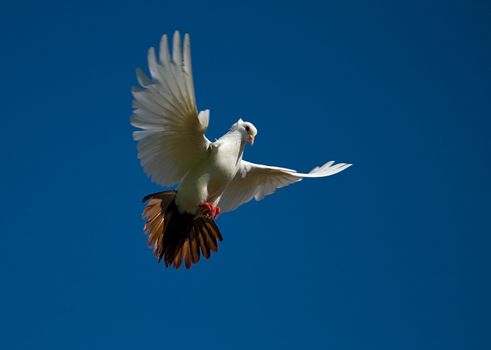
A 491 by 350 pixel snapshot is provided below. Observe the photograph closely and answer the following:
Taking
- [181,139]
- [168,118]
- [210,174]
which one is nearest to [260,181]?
[210,174]

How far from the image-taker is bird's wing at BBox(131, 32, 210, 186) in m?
11.9

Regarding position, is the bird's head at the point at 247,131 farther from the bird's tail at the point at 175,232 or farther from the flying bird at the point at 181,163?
the bird's tail at the point at 175,232

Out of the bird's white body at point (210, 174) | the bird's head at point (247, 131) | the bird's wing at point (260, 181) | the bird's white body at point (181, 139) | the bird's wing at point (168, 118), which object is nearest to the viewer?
the bird's wing at point (168, 118)

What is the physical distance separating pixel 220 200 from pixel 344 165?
111 inches

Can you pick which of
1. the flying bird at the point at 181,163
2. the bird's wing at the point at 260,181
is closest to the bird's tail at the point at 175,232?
the flying bird at the point at 181,163

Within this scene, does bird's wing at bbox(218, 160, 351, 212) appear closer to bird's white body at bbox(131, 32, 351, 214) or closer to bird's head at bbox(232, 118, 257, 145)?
bird's white body at bbox(131, 32, 351, 214)

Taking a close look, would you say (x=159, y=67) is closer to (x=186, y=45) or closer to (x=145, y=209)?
(x=186, y=45)

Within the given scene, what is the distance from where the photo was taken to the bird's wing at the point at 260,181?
643 inches

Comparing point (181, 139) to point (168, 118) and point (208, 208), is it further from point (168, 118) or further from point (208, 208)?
point (208, 208)

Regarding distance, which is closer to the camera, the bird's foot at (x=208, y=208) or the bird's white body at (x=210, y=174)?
the bird's white body at (x=210, y=174)

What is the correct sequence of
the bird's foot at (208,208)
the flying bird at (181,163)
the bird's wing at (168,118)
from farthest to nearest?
the bird's foot at (208,208)
the flying bird at (181,163)
the bird's wing at (168,118)

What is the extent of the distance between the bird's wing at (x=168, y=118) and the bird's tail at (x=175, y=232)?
0.49 m

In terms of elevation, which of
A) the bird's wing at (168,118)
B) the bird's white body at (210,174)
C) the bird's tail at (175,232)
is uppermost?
the bird's wing at (168,118)

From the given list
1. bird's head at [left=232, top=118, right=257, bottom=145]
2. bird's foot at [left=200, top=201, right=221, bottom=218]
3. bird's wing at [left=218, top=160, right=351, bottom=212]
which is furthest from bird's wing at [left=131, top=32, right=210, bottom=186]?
bird's wing at [left=218, top=160, right=351, bottom=212]
